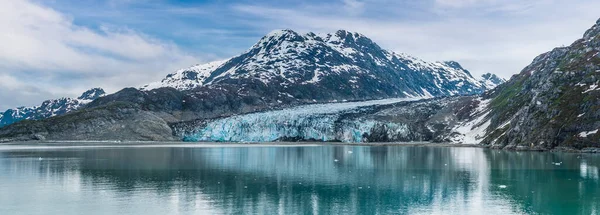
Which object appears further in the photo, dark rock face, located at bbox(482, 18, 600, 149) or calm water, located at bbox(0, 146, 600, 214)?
dark rock face, located at bbox(482, 18, 600, 149)

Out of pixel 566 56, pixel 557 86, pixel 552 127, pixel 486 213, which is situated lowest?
pixel 486 213

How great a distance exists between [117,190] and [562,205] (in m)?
41.6

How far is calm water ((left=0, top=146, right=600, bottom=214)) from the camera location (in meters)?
43.2

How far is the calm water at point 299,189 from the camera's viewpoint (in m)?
43.2

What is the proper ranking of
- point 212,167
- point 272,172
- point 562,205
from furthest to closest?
1. point 212,167
2. point 272,172
3. point 562,205

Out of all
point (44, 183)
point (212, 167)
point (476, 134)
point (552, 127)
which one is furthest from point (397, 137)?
point (44, 183)

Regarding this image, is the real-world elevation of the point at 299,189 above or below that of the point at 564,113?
below

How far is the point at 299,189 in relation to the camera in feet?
180

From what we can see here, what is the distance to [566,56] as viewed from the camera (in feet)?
A: 545

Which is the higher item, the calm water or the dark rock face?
the dark rock face

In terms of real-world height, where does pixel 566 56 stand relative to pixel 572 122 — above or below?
above

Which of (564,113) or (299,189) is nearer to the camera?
(299,189)

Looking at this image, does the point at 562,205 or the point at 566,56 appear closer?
the point at 562,205

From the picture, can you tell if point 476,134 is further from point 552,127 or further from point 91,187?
point 91,187
